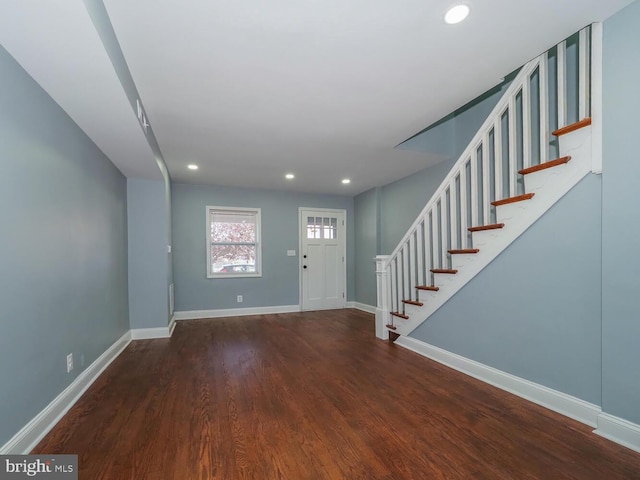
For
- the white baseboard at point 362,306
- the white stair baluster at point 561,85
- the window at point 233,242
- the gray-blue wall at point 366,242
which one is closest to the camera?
the white stair baluster at point 561,85

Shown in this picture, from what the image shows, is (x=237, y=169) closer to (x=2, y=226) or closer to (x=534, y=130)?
(x=2, y=226)

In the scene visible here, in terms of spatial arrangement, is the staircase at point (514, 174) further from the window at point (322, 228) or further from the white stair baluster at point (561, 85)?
the window at point (322, 228)

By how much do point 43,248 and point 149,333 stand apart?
2605 mm

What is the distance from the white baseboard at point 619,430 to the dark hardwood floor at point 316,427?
5 centimetres

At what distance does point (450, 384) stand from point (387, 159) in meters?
2.88

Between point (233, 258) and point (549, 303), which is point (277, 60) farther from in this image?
point (233, 258)

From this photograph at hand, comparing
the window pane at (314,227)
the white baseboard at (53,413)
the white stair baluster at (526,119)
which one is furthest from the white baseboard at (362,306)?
the white baseboard at (53,413)

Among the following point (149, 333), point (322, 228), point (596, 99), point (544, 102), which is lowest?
point (149, 333)

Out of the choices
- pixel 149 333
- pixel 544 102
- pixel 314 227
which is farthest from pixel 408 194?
pixel 149 333

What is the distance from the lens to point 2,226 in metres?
1.57

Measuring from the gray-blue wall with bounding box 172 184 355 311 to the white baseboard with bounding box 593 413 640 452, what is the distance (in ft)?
15.8

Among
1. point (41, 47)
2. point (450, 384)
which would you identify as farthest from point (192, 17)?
point (450, 384)

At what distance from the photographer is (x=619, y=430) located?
1753 mm

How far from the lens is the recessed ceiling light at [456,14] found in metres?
1.67
